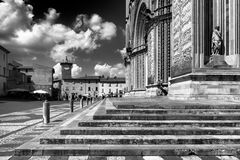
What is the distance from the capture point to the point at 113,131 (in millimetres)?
5066

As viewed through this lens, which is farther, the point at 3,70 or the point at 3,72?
the point at 3,72

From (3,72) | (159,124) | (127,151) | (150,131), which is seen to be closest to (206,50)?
(159,124)

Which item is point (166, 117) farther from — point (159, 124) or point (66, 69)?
point (66, 69)

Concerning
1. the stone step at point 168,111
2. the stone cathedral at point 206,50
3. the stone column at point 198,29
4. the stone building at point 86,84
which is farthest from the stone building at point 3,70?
the stone step at point 168,111

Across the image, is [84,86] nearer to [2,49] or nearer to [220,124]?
[2,49]

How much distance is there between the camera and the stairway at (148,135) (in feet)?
13.8

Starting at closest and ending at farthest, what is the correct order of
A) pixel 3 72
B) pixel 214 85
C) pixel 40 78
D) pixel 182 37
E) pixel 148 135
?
pixel 148 135
pixel 214 85
pixel 182 37
pixel 3 72
pixel 40 78

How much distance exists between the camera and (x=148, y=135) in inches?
196

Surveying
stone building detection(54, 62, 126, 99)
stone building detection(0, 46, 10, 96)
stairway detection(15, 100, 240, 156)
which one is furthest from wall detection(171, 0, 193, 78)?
stone building detection(54, 62, 126, 99)

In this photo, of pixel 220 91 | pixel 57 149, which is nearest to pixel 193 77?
pixel 220 91

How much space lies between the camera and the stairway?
421 cm

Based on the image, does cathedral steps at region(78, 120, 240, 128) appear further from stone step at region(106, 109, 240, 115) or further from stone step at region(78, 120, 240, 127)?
stone step at region(106, 109, 240, 115)

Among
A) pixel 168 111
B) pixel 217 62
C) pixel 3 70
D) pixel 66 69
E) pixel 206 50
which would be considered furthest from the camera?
pixel 66 69

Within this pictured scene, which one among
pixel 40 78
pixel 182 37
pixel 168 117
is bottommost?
pixel 168 117
